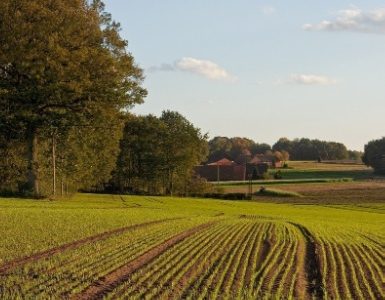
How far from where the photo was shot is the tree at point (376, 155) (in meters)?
164

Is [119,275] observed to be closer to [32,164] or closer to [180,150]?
[32,164]

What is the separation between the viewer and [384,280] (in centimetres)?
1419

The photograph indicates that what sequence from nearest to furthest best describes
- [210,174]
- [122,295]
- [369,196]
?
[122,295]
[369,196]
[210,174]

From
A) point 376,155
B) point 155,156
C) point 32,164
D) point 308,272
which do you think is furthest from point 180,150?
point 376,155

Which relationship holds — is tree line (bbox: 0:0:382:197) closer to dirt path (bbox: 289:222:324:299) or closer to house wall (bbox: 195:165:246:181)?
dirt path (bbox: 289:222:324:299)

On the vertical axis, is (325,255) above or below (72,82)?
below

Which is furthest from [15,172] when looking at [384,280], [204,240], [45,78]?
[384,280]

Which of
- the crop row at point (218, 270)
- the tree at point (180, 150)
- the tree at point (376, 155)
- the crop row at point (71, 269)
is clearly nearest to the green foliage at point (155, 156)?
the tree at point (180, 150)

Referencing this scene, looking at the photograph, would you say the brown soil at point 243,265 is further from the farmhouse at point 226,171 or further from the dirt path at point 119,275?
the farmhouse at point 226,171

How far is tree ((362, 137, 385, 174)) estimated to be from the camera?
163875mm

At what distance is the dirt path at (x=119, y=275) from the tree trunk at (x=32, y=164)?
31.1 meters

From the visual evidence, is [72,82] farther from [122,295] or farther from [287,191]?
[287,191]

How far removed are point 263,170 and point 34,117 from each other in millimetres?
113704

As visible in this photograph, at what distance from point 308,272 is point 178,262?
3505 mm
